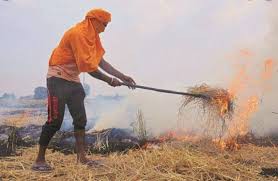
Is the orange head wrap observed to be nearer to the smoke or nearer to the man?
the man

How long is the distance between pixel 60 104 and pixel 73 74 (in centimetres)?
43

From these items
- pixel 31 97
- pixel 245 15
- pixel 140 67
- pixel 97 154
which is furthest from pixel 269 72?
pixel 31 97

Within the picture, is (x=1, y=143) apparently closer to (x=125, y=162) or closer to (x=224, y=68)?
(x=125, y=162)

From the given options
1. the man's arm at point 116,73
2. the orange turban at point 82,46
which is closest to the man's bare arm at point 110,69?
the man's arm at point 116,73

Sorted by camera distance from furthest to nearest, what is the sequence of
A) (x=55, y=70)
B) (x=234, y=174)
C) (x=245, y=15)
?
(x=245, y=15) → (x=55, y=70) → (x=234, y=174)

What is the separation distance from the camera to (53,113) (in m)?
5.95

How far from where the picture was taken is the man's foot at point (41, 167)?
19.0ft

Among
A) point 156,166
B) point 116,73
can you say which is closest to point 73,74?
point 116,73

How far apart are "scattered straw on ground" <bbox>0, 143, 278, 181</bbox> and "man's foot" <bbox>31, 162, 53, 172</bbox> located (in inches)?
3.8

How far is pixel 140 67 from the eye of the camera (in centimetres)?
1148

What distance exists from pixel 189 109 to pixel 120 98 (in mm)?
3394

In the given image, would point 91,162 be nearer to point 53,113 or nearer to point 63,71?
point 53,113

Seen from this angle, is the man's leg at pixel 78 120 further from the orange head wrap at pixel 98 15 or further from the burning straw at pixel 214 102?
the burning straw at pixel 214 102

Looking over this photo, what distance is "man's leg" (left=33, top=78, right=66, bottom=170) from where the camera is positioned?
19.5 feet
